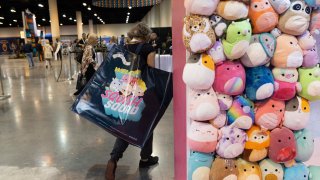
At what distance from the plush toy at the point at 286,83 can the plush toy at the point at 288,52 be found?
0.10 ft

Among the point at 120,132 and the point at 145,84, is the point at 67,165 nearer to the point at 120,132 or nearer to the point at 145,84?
the point at 120,132

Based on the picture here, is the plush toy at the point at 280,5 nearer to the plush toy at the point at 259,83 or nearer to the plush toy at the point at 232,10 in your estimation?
the plush toy at the point at 232,10

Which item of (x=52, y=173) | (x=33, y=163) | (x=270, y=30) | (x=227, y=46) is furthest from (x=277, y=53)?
(x=33, y=163)

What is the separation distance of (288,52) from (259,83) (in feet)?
0.64

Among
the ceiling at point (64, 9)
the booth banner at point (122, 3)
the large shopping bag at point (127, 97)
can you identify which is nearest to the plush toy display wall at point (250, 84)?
the large shopping bag at point (127, 97)

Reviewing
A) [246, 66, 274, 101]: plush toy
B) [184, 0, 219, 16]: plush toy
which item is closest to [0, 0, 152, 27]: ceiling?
[184, 0, 219, 16]: plush toy

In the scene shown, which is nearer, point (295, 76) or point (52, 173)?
point (295, 76)

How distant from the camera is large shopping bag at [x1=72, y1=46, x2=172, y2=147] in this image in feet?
6.87

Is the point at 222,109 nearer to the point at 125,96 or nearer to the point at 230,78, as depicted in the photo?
the point at 230,78

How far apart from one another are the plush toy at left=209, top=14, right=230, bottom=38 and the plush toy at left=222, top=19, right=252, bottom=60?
0.03 metres

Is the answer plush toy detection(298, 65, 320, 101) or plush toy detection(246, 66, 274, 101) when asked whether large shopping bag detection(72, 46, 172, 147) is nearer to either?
plush toy detection(246, 66, 274, 101)

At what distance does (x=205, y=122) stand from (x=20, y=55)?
87.0ft

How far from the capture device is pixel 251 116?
1.37 m

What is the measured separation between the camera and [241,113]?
1354 millimetres
